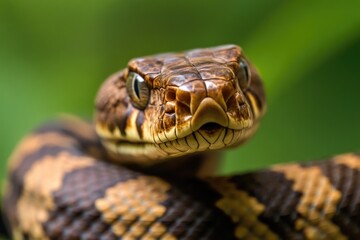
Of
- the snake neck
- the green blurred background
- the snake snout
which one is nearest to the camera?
the snake snout

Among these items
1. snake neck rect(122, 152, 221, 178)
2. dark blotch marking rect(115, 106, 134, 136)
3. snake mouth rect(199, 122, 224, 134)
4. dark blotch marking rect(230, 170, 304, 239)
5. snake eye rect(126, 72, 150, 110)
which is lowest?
snake neck rect(122, 152, 221, 178)

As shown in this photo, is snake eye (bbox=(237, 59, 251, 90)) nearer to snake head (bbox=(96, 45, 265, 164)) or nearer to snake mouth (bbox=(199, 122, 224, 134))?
snake head (bbox=(96, 45, 265, 164))

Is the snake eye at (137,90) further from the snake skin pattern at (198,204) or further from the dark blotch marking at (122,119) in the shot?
the snake skin pattern at (198,204)

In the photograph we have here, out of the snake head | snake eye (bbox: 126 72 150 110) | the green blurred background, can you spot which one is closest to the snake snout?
the snake head

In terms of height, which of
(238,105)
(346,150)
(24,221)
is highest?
(238,105)

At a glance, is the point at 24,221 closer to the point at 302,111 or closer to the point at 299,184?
the point at 299,184

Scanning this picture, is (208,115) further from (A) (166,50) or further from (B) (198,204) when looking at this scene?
(A) (166,50)

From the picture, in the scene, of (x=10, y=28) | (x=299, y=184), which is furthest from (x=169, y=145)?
(x=10, y=28)
